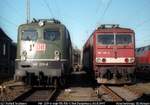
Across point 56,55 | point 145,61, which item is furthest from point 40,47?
point 145,61

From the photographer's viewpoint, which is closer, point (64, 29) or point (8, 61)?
point (64, 29)

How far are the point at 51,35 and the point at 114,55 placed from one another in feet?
13.8

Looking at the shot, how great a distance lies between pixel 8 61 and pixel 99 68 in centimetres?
1554

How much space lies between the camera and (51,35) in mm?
17391

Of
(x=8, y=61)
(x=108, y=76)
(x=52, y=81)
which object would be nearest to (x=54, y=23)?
(x=52, y=81)

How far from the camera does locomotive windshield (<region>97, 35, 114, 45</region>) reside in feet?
65.8

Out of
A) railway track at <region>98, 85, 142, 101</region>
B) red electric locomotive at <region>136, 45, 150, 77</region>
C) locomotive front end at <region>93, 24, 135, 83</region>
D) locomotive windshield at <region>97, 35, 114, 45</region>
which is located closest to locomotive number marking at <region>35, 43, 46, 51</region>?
railway track at <region>98, 85, 142, 101</region>

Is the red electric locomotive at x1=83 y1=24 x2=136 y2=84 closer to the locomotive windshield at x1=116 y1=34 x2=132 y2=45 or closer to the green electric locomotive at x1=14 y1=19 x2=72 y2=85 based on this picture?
the locomotive windshield at x1=116 y1=34 x2=132 y2=45

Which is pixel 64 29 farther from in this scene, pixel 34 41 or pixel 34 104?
pixel 34 104

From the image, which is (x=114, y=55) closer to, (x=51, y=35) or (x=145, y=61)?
(x=51, y=35)

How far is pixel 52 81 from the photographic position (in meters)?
17.8

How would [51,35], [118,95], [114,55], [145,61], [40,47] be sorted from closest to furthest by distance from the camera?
1. [118,95]
2. [40,47]
3. [51,35]
4. [114,55]
5. [145,61]

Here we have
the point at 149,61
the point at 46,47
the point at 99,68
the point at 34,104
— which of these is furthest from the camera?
the point at 149,61

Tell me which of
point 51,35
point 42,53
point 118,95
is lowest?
point 118,95
